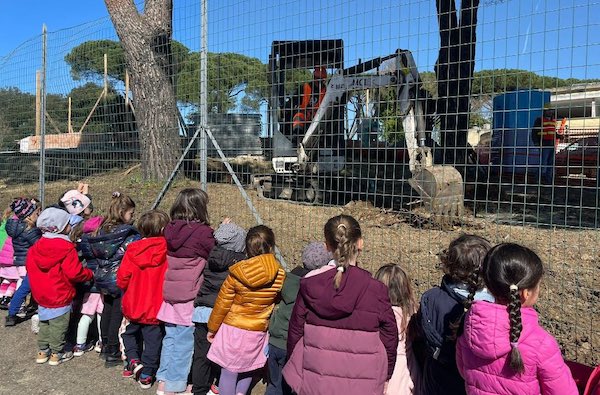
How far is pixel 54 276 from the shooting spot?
430 centimetres

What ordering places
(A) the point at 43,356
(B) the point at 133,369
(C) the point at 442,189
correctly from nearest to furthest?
(B) the point at 133,369 → (A) the point at 43,356 → (C) the point at 442,189

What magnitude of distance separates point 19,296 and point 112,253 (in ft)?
5.58

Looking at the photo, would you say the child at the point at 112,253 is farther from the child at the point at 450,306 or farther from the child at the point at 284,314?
the child at the point at 450,306

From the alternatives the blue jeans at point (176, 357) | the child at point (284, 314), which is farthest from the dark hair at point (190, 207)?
the child at point (284, 314)

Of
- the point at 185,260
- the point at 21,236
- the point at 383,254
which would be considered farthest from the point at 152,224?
the point at 383,254

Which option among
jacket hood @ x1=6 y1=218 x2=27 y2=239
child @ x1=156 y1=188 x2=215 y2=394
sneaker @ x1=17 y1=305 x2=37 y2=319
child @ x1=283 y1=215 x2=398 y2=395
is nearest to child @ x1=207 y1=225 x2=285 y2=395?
child @ x1=156 y1=188 x2=215 y2=394

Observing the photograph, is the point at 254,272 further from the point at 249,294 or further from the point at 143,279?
the point at 143,279

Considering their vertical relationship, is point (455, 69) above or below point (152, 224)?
above

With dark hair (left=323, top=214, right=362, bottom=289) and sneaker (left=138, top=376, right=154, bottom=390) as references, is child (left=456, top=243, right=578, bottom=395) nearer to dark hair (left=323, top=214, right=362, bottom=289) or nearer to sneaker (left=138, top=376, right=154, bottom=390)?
dark hair (left=323, top=214, right=362, bottom=289)

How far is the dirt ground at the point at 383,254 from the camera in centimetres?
405

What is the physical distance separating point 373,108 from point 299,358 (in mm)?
4329

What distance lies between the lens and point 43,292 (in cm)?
430

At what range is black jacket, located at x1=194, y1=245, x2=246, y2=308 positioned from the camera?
11.9 feet

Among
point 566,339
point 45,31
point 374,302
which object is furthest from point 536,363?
point 45,31
